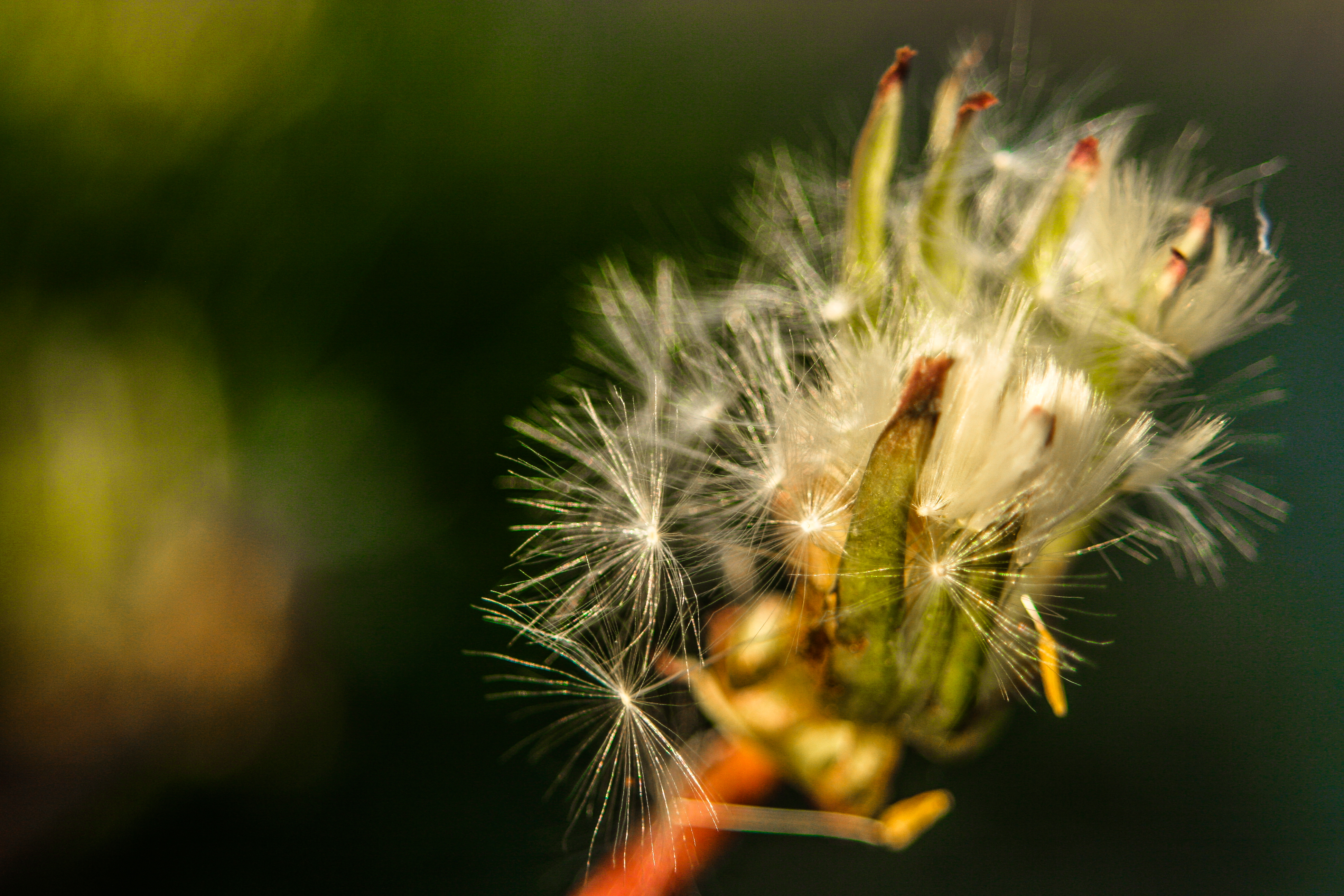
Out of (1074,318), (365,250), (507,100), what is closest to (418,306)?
(365,250)

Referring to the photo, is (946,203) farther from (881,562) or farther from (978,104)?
(881,562)

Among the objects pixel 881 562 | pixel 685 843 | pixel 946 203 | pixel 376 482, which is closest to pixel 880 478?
pixel 881 562

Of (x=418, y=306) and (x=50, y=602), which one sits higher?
(x=418, y=306)

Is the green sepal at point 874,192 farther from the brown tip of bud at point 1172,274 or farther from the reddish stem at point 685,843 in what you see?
the reddish stem at point 685,843

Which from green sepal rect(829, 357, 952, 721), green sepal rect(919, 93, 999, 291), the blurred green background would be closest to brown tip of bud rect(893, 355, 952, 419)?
green sepal rect(829, 357, 952, 721)

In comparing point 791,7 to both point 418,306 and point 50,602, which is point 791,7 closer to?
point 418,306

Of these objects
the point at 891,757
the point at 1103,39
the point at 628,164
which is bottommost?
the point at 891,757
